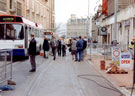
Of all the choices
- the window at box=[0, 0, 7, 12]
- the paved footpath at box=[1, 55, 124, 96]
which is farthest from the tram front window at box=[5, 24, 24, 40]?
the window at box=[0, 0, 7, 12]

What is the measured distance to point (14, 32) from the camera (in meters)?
18.0

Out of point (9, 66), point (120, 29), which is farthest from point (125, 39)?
point (9, 66)

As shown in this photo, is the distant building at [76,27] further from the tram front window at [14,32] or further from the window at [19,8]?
the tram front window at [14,32]

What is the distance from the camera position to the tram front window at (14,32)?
17875mm

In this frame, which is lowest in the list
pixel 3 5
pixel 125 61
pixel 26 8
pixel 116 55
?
pixel 125 61

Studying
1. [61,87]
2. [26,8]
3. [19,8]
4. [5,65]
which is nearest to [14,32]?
[5,65]

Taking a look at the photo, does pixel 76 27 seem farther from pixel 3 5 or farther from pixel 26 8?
pixel 3 5

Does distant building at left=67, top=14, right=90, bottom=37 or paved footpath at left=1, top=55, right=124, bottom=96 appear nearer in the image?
paved footpath at left=1, top=55, right=124, bottom=96

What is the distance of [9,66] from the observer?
9031 mm

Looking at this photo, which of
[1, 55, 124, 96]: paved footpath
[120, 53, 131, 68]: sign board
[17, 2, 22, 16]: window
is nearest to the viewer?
[1, 55, 124, 96]: paved footpath

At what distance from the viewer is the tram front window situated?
17.9 m

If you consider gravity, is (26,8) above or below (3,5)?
above

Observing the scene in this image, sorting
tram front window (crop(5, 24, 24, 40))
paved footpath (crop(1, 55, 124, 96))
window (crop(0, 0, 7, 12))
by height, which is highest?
window (crop(0, 0, 7, 12))

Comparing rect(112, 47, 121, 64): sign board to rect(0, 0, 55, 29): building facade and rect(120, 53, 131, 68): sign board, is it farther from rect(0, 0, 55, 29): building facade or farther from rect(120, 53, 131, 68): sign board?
rect(0, 0, 55, 29): building facade
